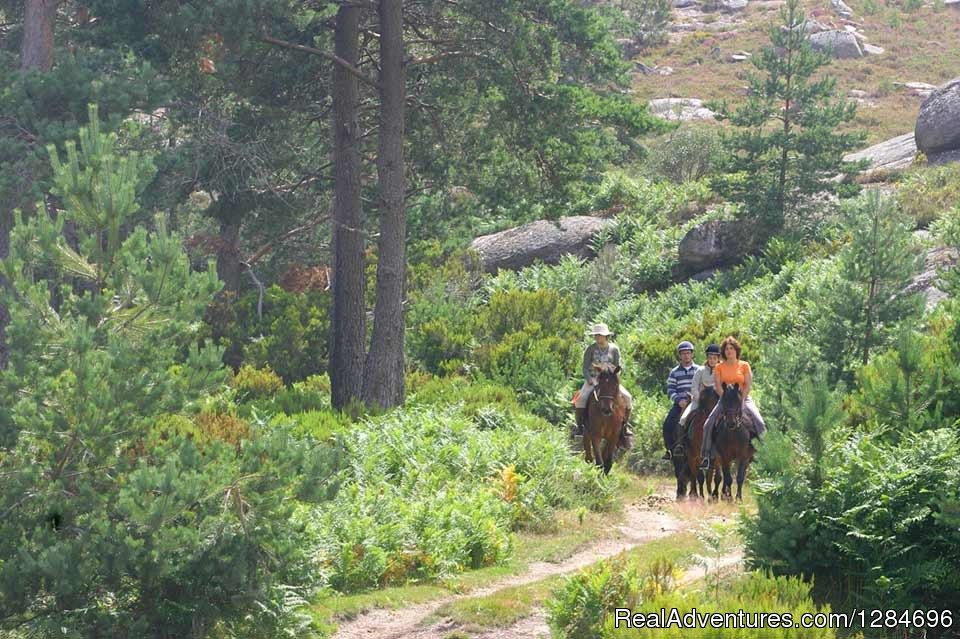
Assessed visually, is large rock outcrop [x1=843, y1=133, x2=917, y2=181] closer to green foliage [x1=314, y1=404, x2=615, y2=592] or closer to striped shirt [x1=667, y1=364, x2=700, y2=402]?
striped shirt [x1=667, y1=364, x2=700, y2=402]

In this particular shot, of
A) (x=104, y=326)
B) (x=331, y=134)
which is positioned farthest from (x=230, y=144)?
(x=104, y=326)

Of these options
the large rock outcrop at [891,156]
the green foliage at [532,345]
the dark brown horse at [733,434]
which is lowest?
the green foliage at [532,345]

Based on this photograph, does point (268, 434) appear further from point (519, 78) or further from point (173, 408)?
point (519, 78)

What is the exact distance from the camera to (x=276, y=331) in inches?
1039

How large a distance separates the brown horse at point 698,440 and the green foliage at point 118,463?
6.57 metres

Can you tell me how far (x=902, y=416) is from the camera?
415 inches

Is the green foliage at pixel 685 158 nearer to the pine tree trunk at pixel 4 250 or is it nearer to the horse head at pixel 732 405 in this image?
the pine tree trunk at pixel 4 250

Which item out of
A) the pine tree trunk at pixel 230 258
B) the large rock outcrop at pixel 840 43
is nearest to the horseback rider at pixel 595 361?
the pine tree trunk at pixel 230 258

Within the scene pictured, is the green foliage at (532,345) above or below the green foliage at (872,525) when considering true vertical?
below

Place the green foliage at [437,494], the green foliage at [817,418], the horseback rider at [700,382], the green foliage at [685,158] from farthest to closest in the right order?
the green foliage at [685,158] → the horseback rider at [700,382] → the green foliage at [437,494] → the green foliage at [817,418]

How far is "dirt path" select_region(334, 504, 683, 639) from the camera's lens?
33.0ft

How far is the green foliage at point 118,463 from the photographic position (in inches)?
349

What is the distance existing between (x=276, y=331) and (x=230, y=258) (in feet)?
11.2

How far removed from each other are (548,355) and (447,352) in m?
3.34
